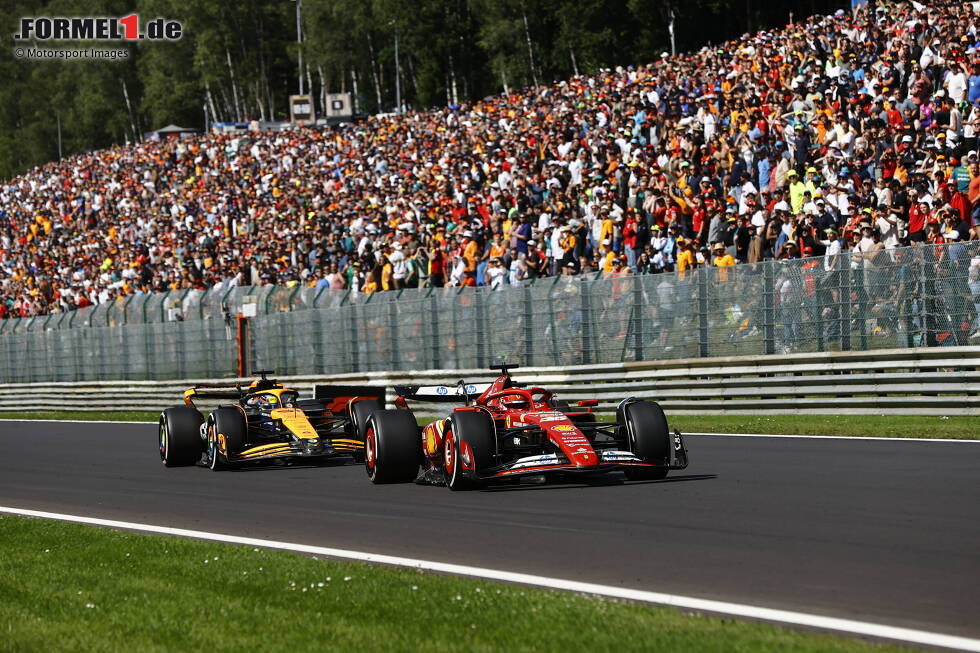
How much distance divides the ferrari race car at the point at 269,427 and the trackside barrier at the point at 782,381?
5.48m

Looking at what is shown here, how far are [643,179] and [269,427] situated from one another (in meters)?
10.0

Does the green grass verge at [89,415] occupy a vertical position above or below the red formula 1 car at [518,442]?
below

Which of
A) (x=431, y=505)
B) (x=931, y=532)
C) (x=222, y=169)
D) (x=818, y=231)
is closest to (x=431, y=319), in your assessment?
(x=818, y=231)

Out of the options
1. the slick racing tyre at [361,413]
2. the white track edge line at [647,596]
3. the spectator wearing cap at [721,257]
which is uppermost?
→ the spectator wearing cap at [721,257]

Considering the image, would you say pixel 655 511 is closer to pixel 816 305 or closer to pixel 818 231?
pixel 816 305

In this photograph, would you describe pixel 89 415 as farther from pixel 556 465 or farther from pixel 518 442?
pixel 556 465

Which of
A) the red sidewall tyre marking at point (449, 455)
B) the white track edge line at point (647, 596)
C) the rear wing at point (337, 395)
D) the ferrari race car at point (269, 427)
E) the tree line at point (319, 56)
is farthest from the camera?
the tree line at point (319, 56)

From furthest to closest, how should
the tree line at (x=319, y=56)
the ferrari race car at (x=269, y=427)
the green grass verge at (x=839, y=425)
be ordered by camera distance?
1. the tree line at (x=319, y=56)
2. the green grass verge at (x=839, y=425)
3. the ferrari race car at (x=269, y=427)

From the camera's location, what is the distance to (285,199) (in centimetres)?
4034

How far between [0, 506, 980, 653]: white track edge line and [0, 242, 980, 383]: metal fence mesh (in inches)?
400


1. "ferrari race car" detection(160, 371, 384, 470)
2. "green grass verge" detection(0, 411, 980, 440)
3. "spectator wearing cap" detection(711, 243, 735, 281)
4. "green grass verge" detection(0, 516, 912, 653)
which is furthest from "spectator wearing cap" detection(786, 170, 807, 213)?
"green grass verge" detection(0, 516, 912, 653)

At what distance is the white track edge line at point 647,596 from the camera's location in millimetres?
5781

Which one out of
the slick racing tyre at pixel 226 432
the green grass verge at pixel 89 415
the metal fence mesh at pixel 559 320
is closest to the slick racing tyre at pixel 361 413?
the slick racing tyre at pixel 226 432

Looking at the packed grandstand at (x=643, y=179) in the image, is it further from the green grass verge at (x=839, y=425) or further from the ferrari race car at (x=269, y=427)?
the ferrari race car at (x=269, y=427)
